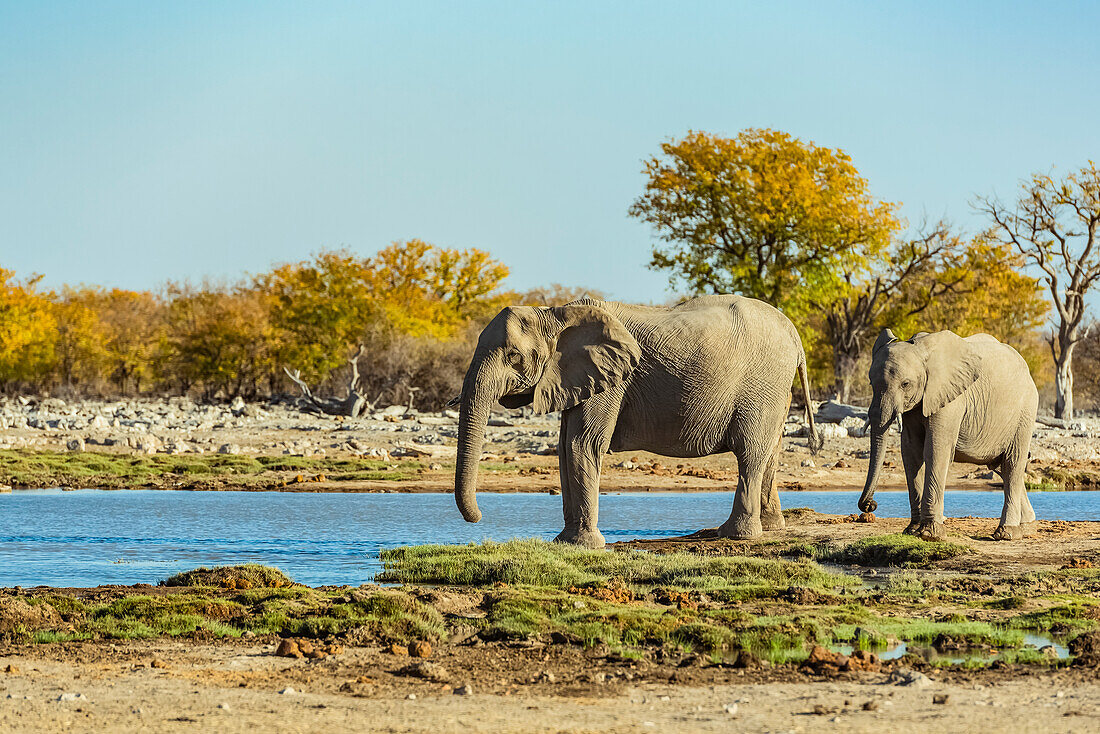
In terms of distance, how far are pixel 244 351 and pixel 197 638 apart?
53.8 m

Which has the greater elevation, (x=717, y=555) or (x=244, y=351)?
(x=244, y=351)

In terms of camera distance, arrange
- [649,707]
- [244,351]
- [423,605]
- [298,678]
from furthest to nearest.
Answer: [244,351]
[423,605]
[298,678]
[649,707]

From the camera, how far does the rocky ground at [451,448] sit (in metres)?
27.7

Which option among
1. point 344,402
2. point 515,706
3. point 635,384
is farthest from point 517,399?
point 344,402

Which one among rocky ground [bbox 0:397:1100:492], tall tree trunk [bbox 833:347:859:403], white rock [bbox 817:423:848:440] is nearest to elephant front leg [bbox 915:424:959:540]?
rocky ground [bbox 0:397:1100:492]

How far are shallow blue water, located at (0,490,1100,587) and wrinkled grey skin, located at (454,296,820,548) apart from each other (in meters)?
2.31

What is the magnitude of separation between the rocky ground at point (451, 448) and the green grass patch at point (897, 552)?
1203cm

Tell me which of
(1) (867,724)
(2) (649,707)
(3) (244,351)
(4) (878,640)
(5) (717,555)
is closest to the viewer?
(1) (867,724)

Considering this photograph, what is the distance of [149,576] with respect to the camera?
13.5 metres

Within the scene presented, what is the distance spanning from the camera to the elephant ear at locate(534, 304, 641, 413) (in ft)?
47.2

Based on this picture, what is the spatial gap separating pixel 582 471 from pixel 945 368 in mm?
4342

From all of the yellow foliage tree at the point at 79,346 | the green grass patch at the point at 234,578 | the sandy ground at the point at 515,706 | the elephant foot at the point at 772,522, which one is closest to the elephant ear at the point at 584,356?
the elephant foot at the point at 772,522

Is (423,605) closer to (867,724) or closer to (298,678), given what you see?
Result: (298,678)

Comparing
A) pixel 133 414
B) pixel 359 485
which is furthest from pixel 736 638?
pixel 133 414
